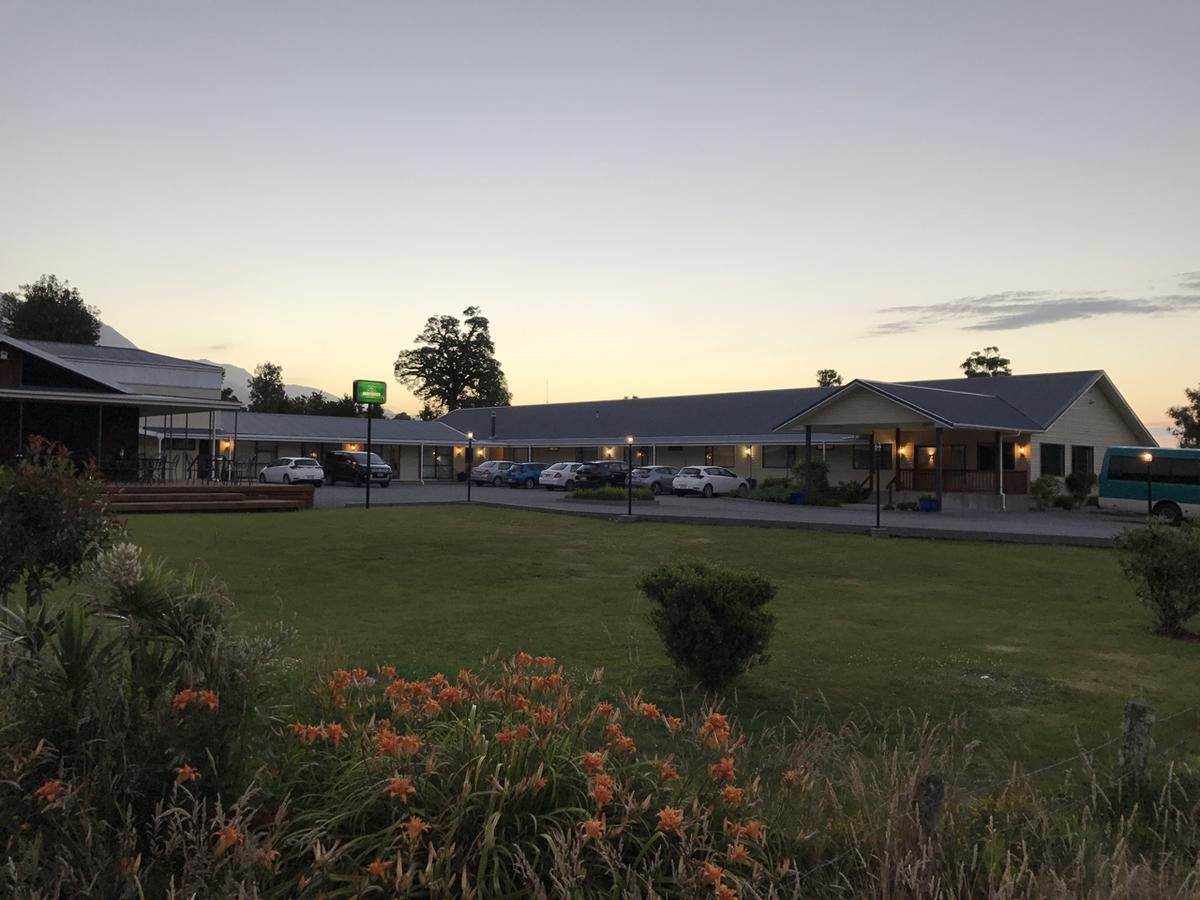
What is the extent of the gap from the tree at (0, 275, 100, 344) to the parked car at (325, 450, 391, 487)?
1847 inches

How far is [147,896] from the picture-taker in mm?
3383

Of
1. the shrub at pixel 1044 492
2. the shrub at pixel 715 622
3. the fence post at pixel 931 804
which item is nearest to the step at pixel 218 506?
the shrub at pixel 715 622

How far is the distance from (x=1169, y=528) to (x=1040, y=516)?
831 inches

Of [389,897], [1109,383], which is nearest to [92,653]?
[389,897]

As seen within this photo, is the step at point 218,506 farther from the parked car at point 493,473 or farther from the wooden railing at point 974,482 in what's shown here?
the parked car at point 493,473

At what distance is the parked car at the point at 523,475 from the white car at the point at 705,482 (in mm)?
10703

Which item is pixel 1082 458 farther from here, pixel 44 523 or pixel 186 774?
pixel 186 774

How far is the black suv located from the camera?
4878 centimetres

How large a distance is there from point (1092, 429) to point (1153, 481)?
1088 centimetres

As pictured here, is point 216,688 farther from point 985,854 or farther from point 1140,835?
point 1140,835

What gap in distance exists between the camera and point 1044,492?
36719 mm

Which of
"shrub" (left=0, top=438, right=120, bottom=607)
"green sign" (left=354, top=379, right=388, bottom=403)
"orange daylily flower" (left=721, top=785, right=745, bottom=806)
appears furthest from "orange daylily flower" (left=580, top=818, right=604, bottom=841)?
"green sign" (left=354, top=379, right=388, bottom=403)

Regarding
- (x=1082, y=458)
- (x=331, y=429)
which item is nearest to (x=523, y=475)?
(x=331, y=429)

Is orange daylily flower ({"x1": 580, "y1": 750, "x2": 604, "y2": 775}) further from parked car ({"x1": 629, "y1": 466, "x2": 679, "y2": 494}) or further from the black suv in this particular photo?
the black suv
